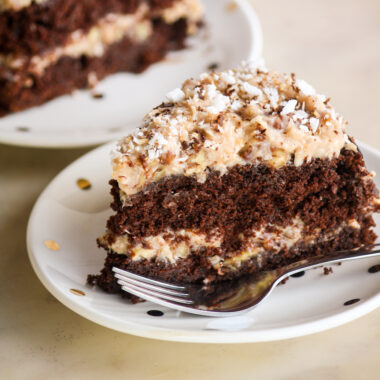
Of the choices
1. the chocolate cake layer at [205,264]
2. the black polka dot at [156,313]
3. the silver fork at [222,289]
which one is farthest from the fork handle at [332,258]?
the black polka dot at [156,313]

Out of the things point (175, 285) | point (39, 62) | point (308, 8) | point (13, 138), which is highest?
point (308, 8)

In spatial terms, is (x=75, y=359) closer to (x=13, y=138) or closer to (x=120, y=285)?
(x=120, y=285)

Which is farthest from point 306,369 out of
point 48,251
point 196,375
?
point 48,251

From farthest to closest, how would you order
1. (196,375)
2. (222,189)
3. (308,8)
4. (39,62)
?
(308,8) → (39,62) → (222,189) → (196,375)

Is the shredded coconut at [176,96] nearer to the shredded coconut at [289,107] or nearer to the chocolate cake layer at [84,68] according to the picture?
the shredded coconut at [289,107]

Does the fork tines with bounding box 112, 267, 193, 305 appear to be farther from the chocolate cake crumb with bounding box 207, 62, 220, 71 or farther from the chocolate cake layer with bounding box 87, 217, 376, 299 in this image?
the chocolate cake crumb with bounding box 207, 62, 220, 71

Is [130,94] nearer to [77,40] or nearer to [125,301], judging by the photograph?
[77,40]
